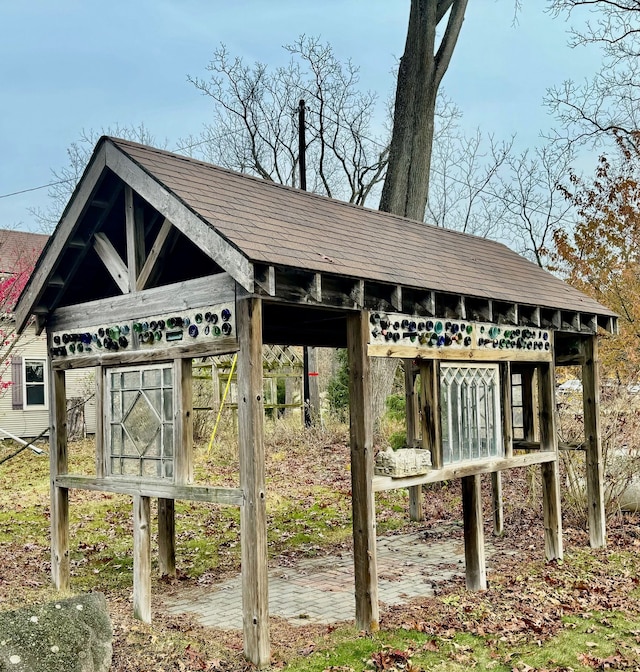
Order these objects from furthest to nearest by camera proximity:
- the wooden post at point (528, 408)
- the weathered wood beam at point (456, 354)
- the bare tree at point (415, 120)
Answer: the bare tree at point (415, 120) < the wooden post at point (528, 408) < the weathered wood beam at point (456, 354)

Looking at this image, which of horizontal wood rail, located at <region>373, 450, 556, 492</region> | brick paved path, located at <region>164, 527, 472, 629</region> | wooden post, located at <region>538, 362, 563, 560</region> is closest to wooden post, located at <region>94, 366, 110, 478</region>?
brick paved path, located at <region>164, 527, 472, 629</region>

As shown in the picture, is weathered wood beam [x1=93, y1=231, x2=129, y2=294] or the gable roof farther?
weathered wood beam [x1=93, y1=231, x2=129, y2=294]

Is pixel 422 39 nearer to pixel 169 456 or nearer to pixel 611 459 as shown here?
pixel 611 459

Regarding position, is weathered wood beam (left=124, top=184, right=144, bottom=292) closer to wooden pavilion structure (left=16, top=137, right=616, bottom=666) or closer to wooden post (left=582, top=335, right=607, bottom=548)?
wooden pavilion structure (left=16, top=137, right=616, bottom=666)

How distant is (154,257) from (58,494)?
3.03 meters

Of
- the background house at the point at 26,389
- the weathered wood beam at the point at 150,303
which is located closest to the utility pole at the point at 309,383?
the background house at the point at 26,389

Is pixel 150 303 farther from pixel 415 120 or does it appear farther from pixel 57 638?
pixel 415 120

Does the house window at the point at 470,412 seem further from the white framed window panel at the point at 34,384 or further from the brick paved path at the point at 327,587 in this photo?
the white framed window panel at the point at 34,384

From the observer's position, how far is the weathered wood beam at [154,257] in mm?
6574

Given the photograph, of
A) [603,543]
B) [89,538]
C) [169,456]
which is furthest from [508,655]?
[89,538]

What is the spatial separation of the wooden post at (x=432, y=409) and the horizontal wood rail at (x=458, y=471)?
0.43 feet

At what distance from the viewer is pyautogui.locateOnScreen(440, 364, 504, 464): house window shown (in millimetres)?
7676

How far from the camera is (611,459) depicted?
10945mm

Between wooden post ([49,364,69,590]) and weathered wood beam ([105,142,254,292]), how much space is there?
2.61m
